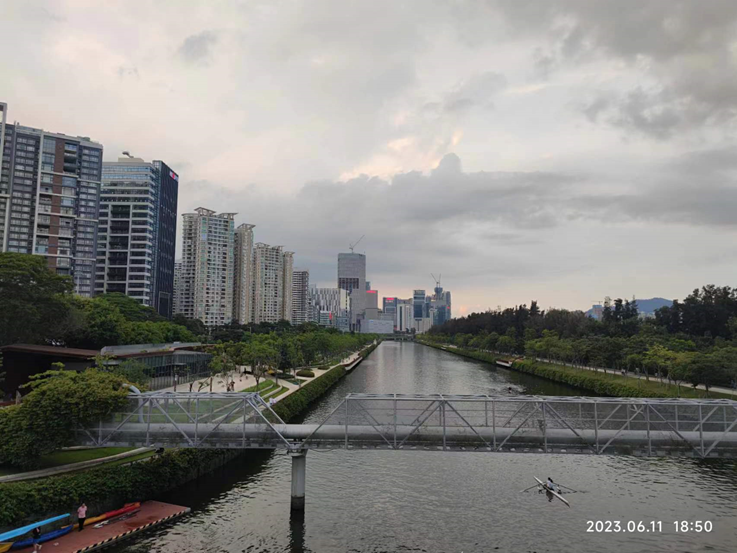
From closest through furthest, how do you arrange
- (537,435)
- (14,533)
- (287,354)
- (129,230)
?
1. (14,533)
2. (537,435)
3. (287,354)
4. (129,230)

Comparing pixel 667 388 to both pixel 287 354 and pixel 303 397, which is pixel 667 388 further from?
pixel 287 354

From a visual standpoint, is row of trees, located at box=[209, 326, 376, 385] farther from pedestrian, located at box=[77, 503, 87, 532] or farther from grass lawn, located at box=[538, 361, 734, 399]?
grass lawn, located at box=[538, 361, 734, 399]

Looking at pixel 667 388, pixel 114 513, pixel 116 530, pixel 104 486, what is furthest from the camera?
pixel 667 388

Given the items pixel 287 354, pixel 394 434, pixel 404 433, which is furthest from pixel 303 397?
pixel 394 434

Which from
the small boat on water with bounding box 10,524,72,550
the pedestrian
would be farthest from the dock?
the pedestrian

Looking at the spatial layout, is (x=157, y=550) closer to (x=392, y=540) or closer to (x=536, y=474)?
(x=392, y=540)

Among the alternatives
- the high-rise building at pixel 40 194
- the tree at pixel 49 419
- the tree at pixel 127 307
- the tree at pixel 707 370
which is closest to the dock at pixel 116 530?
the tree at pixel 49 419

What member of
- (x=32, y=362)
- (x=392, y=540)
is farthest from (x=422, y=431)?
(x=32, y=362)
